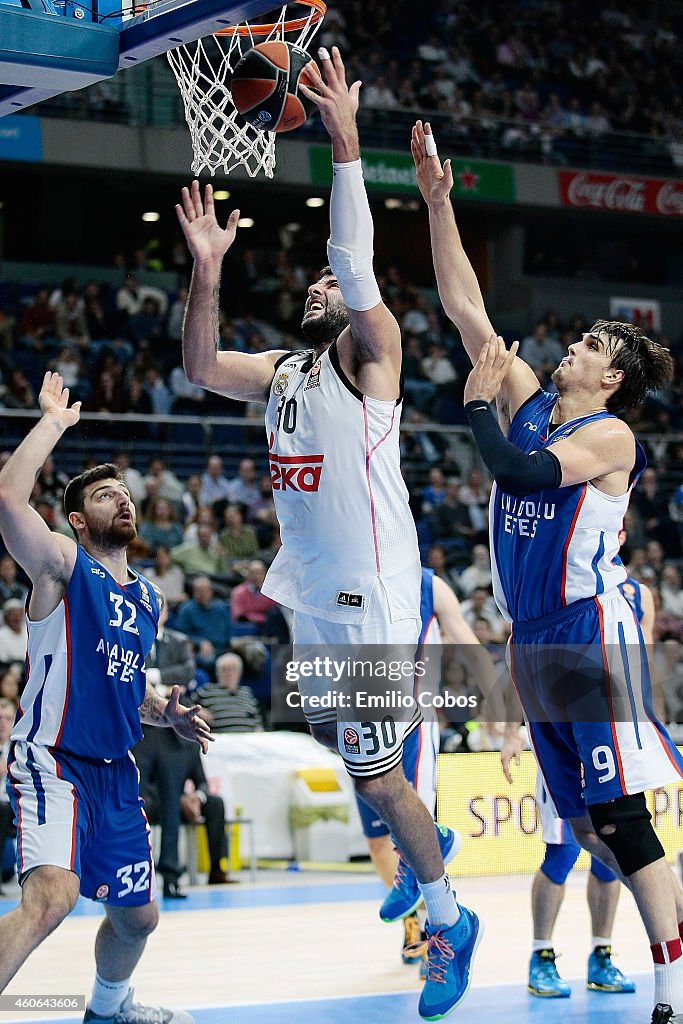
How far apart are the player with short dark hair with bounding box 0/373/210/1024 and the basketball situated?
143 centimetres

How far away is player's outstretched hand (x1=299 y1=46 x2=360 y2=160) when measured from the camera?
4.62 m

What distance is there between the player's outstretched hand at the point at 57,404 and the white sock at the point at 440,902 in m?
2.29

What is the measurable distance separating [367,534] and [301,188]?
15.9m

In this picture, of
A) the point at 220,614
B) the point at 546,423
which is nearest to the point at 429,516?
the point at 220,614

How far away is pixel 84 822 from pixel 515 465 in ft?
7.07

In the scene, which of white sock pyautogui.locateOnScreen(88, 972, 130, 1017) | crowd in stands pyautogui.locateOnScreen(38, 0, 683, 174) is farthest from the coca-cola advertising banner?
white sock pyautogui.locateOnScreen(88, 972, 130, 1017)

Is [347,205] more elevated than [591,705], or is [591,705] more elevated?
[347,205]

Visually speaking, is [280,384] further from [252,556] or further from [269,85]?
[252,556]

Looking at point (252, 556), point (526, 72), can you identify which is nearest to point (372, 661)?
point (252, 556)

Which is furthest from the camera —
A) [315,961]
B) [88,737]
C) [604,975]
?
[315,961]

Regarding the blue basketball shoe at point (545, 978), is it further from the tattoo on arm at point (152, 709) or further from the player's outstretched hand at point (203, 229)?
the player's outstretched hand at point (203, 229)

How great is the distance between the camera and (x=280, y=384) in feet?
17.1

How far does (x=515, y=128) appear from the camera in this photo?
70.7 ft

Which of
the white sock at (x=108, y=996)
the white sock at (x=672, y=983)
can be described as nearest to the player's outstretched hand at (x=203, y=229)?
the white sock at (x=108, y=996)
